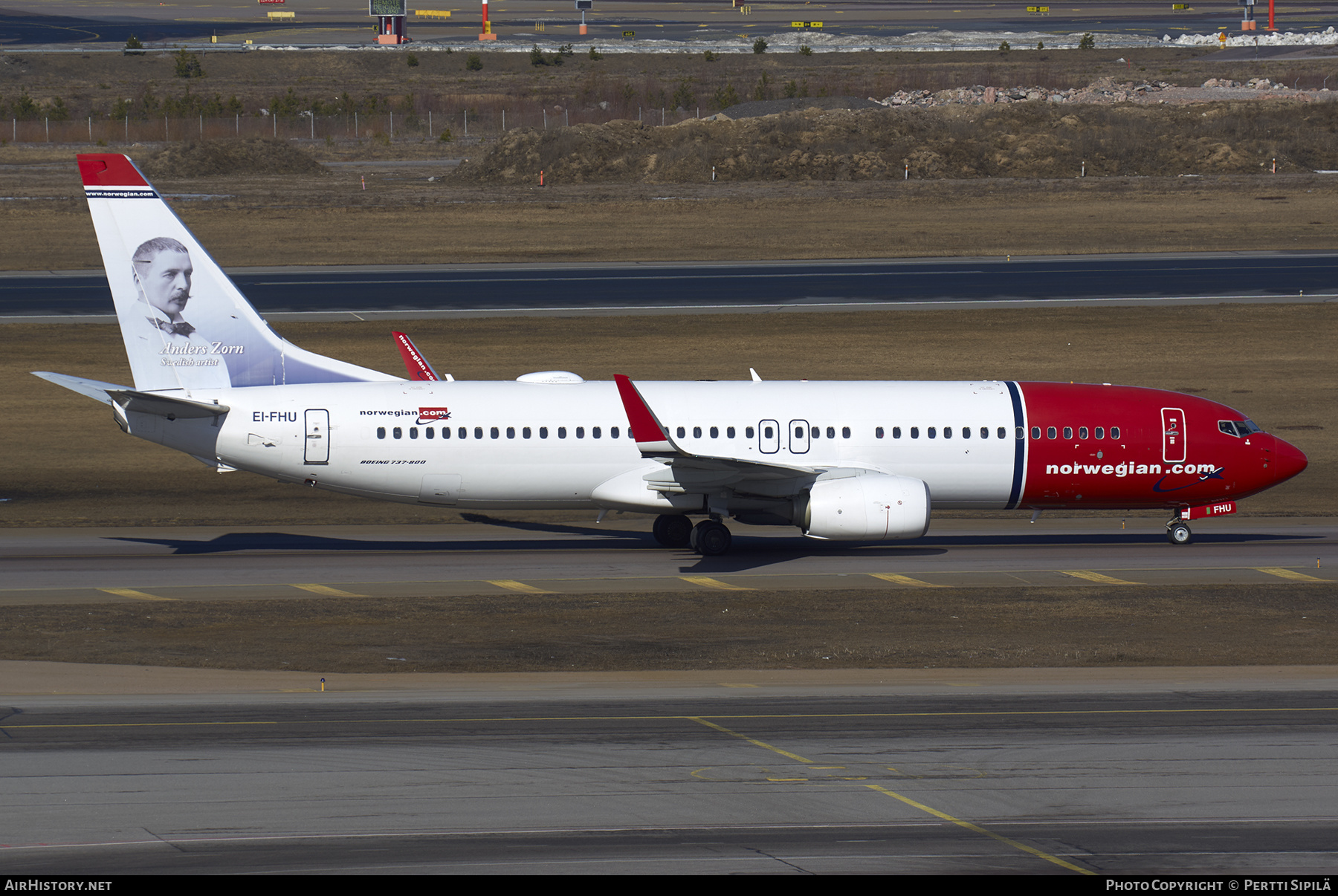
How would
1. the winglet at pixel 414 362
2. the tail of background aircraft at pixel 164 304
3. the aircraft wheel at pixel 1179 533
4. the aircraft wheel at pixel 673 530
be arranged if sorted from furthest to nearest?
1. the winglet at pixel 414 362
2. the aircraft wheel at pixel 1179 533
3. the aircraft wheel at pixel 673 530
4. the tail of background aircraft at pixel 164 304

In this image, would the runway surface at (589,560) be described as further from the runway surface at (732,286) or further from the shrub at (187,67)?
the shrub at (187,67)

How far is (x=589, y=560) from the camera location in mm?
35812

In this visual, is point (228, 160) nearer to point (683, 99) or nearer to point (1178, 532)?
point (683, 99)

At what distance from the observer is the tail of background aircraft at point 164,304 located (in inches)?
1383

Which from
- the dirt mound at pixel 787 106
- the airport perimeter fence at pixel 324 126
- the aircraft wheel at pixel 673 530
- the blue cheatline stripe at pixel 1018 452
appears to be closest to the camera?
the blue cheatline stripe at pixel 1018 452

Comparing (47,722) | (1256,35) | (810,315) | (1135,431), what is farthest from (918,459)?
(1256,35)

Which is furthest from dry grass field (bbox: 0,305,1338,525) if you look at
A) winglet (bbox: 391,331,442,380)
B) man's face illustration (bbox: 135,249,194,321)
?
man's face illustration (bbox: 135,249,194,321)

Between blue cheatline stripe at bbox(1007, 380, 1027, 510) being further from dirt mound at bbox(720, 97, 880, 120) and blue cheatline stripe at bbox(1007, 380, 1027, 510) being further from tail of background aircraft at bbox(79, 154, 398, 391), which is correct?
dirt mound at bbox(720, 97, 880, 120)

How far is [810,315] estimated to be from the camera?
65625 mm

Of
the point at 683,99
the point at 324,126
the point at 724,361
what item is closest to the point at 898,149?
the point at 683,99

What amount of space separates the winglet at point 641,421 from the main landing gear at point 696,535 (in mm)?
2857

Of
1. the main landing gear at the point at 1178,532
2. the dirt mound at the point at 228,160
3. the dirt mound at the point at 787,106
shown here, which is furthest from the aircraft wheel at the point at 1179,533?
the dirt mound at the point at 787,106

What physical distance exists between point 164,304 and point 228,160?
3101 inches

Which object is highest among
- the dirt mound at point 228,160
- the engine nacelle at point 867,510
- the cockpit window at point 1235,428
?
the dirt mound at point 228,160
